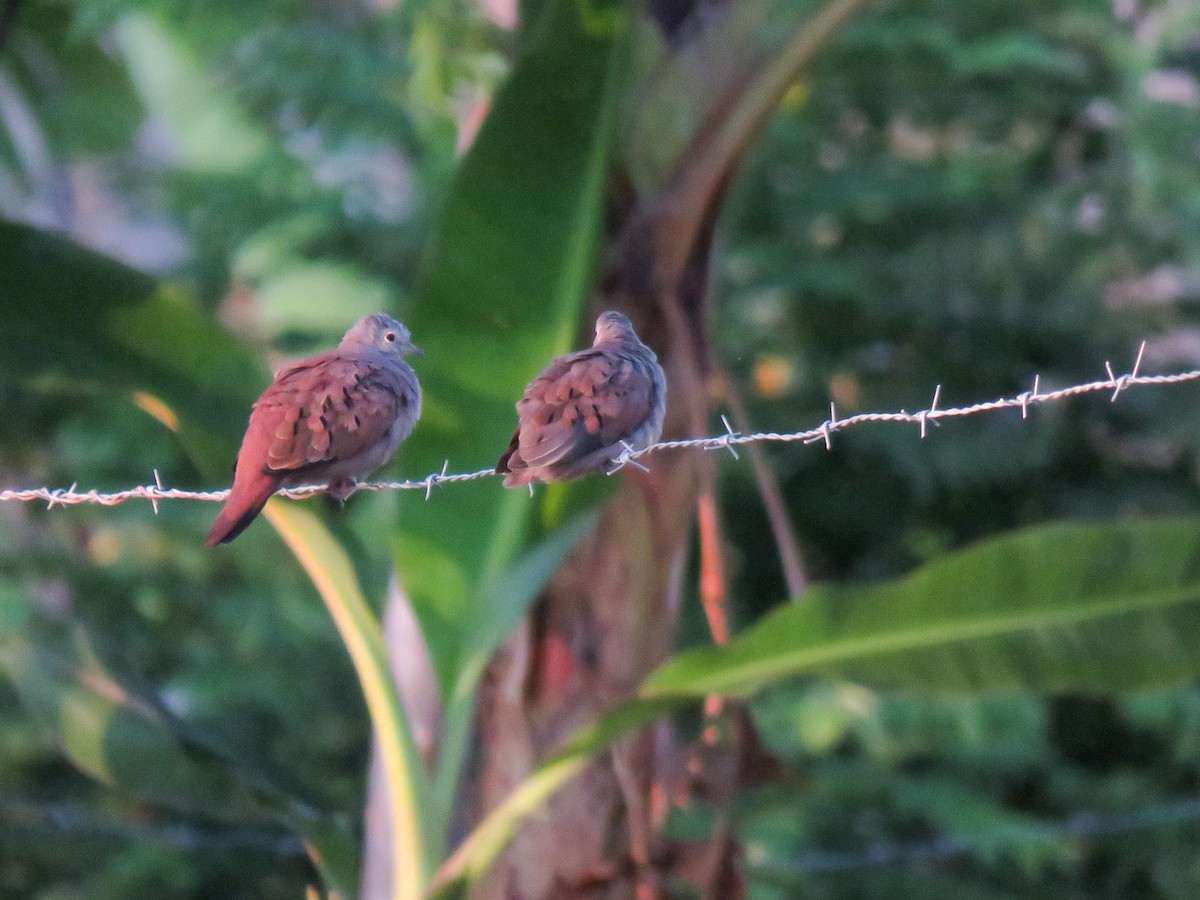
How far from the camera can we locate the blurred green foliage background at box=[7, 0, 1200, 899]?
6789mm

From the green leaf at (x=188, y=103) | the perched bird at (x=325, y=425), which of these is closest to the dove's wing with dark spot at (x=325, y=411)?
the perched bird at (x=325, y=425)

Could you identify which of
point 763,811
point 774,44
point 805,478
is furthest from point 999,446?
point 774,44

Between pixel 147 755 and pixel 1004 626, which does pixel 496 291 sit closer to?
pixel 1004 626

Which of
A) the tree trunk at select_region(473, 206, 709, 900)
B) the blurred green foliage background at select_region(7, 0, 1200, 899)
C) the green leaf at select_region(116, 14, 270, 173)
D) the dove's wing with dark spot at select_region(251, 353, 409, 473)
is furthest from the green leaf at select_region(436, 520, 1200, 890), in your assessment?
the green leaf at select_region(116, 14, 270, 173)

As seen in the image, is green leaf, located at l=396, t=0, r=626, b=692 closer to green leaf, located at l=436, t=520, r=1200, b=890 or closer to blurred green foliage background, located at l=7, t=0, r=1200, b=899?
green leaf, located at l=436, t=520, r=1200, b=890

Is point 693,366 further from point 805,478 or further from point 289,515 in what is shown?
point 805,478

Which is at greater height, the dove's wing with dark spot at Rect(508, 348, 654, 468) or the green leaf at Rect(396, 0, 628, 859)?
the green leaf at Rect(396, 0, 628, 859)

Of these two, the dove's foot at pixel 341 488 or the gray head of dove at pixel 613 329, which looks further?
the gray head of dove at pixel 613 329

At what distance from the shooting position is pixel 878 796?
758 cm

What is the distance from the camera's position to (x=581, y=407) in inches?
90.7

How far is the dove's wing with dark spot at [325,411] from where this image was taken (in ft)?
7.68

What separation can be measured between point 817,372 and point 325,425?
501cm

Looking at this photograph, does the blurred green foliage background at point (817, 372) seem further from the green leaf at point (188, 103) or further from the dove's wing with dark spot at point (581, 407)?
the dove's wing with dark spot at point (581, 407)

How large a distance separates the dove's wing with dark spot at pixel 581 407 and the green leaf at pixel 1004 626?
0.91 m
